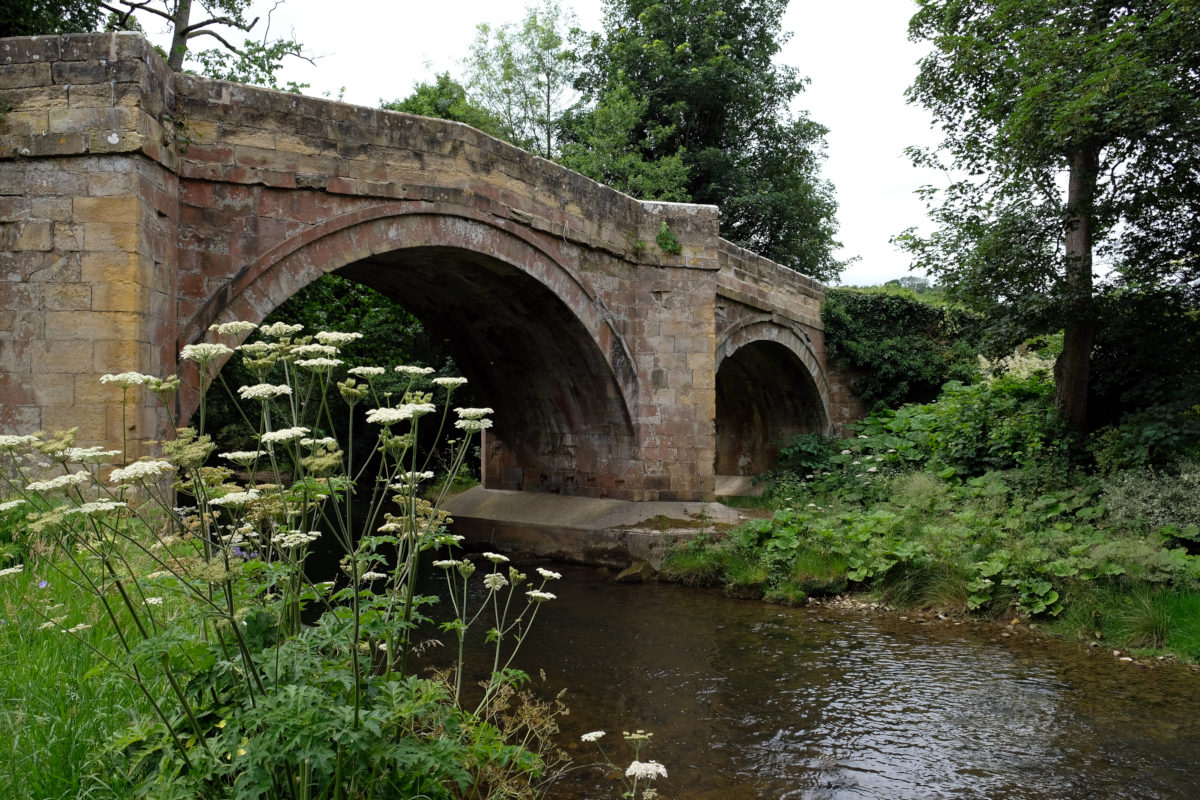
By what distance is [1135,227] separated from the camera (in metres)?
8.45

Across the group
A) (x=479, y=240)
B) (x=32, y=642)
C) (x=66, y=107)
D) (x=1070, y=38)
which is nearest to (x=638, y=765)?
(x=32, y=642)

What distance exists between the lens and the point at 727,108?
20906 mm

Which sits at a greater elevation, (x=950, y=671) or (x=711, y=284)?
(x=711, y=284)

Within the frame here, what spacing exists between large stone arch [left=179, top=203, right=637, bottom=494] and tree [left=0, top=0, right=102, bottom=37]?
14.6 ft

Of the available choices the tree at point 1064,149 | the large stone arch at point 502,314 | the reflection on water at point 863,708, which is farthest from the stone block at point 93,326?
the tree at point 1064,149

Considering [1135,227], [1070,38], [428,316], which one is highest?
[1070,38]

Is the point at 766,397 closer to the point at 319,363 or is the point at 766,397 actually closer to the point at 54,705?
the point at 319,363

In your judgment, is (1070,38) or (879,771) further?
(1070,38)

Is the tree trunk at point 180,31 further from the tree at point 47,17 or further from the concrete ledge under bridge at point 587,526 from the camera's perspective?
the concrete ledge under bridge at point 587,526

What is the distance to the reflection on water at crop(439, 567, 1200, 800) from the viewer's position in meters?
3.90

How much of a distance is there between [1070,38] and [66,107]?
8.25 m

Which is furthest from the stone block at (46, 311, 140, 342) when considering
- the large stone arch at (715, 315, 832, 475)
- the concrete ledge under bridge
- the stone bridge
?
the large stone arch at (715, 315, 832, 475)

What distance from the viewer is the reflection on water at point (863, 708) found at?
3898 millimetres

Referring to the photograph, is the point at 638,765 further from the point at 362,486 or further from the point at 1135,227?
the point at 362,486
